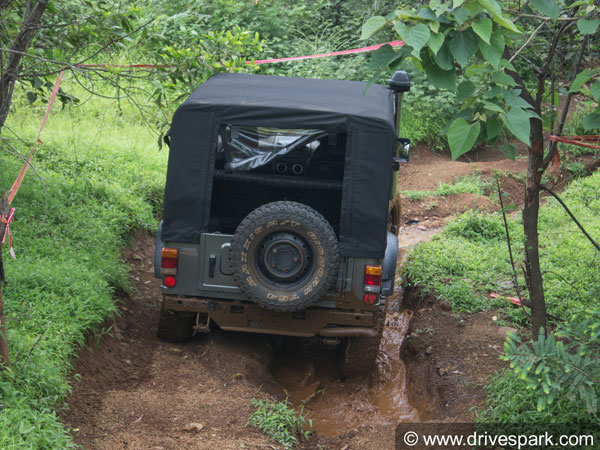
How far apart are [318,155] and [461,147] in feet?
11.5

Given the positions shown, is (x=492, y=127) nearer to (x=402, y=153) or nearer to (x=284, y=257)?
(x=284, y=257)

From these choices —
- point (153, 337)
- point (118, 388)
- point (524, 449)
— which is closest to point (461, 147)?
point (524, 449)

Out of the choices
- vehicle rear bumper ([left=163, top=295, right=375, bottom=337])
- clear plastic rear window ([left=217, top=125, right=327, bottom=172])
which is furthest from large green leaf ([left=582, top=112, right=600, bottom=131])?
clear plastic rear window ([left=217, top=125, right=327, bottom=172])

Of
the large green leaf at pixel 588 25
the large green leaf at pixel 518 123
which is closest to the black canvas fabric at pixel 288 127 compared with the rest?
the large green leaf at pixel 588 25

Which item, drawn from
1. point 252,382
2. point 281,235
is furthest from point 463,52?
point 252,382

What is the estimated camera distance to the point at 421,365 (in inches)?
229

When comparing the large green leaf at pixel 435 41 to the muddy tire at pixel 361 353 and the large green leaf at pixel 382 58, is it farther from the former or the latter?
the muddy tire at pixel 361 353

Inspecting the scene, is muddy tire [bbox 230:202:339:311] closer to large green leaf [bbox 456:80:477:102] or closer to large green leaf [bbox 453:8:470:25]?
large green leaf [bbox 456:80:477:102]

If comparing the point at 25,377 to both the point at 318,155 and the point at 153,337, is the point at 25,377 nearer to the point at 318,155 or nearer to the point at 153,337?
the point at 153,337

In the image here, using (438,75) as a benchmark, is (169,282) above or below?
below

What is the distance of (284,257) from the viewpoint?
491 centimetres

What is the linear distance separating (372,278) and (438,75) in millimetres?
2623

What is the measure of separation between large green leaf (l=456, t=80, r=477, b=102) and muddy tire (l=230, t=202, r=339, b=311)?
2098 millimetres

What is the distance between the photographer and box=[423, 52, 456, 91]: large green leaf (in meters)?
2.58
